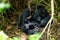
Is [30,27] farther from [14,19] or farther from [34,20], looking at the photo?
[14,19]

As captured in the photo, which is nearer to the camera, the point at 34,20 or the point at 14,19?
the point at 34,20

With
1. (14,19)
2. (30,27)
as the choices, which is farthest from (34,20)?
(14,19)

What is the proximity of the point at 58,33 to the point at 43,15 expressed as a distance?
0.27m

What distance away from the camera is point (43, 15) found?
204cm

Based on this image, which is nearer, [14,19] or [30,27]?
[30,27]

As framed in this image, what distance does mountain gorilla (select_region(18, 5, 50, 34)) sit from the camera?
6.27 ft

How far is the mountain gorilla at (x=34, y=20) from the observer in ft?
6.27

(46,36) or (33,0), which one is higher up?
(33,0)

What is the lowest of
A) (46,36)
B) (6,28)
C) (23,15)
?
(46,36)

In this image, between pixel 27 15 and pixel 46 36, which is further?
pixel 27 15

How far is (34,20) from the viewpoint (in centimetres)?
197

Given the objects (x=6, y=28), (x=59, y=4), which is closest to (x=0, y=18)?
(x=6, y=28)

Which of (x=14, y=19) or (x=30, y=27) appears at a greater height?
(x=14, y=19)

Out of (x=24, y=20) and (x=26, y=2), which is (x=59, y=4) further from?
(x=24, y=20)
